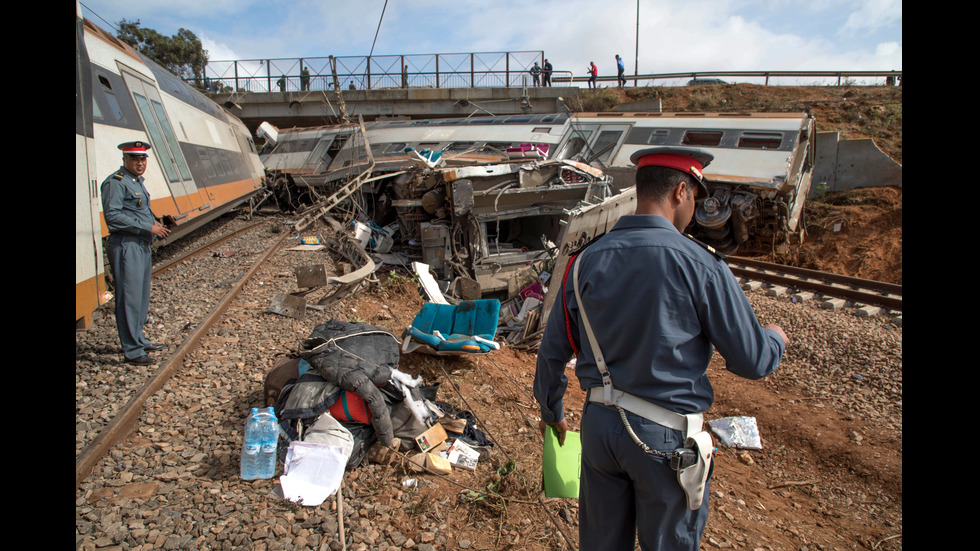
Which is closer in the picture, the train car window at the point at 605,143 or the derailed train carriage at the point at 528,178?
the derailed train carriage at the point at 528,178

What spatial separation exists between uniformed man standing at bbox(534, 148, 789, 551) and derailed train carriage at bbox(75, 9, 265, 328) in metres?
4.25

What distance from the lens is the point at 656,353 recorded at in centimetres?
178

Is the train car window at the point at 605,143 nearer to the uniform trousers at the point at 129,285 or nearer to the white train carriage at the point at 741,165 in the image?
the white train carriage at the point at 741,165

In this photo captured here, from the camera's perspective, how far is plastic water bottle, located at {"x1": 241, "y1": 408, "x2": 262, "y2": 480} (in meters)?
3.19

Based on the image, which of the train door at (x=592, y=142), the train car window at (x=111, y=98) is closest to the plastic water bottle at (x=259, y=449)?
the train car window at (x=111, y=98)

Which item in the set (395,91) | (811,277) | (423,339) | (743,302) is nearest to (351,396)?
(423,339)

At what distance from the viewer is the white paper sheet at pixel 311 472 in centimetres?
303

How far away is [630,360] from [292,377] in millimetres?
2922

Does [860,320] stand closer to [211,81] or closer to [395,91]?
[395,91]

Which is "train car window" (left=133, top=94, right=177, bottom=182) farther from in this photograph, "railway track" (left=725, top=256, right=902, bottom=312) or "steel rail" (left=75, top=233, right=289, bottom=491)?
"railway track" (left=725, top=256, right=902, bottom=312)

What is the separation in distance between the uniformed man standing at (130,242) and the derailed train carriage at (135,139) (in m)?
0.28

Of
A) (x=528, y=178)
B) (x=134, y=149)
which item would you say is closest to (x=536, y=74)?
(x=528, y=178)

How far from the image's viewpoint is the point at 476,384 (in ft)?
16.5

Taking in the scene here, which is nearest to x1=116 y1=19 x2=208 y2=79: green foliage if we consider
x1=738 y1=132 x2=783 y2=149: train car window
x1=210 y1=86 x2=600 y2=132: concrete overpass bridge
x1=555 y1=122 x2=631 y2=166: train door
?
x1=210 y1=86 x2=600 y2=132: concrete overpass bridge
